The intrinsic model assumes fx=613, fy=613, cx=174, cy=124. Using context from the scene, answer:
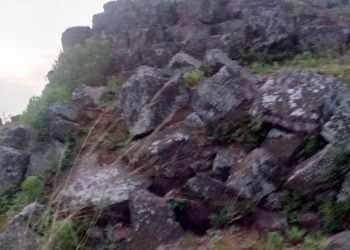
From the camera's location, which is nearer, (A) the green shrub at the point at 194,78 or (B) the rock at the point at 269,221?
(B) the rock at the point at 269,221

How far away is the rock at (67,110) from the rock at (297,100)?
114 inches

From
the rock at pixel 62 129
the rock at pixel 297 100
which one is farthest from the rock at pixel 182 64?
the rock at pixel 297 100

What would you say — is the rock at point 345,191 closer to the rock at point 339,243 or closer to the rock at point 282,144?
the rock at point 339,243

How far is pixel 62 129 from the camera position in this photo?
28.4 feet

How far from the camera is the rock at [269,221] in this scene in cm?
620

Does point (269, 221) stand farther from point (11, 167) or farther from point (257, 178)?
point (11, 167)

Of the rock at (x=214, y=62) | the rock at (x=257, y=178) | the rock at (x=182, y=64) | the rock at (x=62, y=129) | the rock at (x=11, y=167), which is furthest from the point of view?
the rock at (x=182, y=64)

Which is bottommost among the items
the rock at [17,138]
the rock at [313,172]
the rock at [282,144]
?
the rock at [313,172]

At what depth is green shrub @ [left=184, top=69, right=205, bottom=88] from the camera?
8695mm

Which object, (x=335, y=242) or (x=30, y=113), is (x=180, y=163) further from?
(x=30, y=113)

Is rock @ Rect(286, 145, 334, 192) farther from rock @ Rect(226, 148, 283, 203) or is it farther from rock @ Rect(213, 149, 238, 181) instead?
rock @ Rect(213, 149, 238, 181)

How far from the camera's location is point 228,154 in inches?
287

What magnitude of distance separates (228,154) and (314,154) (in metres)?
1.10

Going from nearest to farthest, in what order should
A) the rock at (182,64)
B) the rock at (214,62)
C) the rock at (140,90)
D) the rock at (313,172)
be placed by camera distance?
the rock at (313,172) < the rock at (140,90) < the rock at (214,62) < the rock at (182,64)
